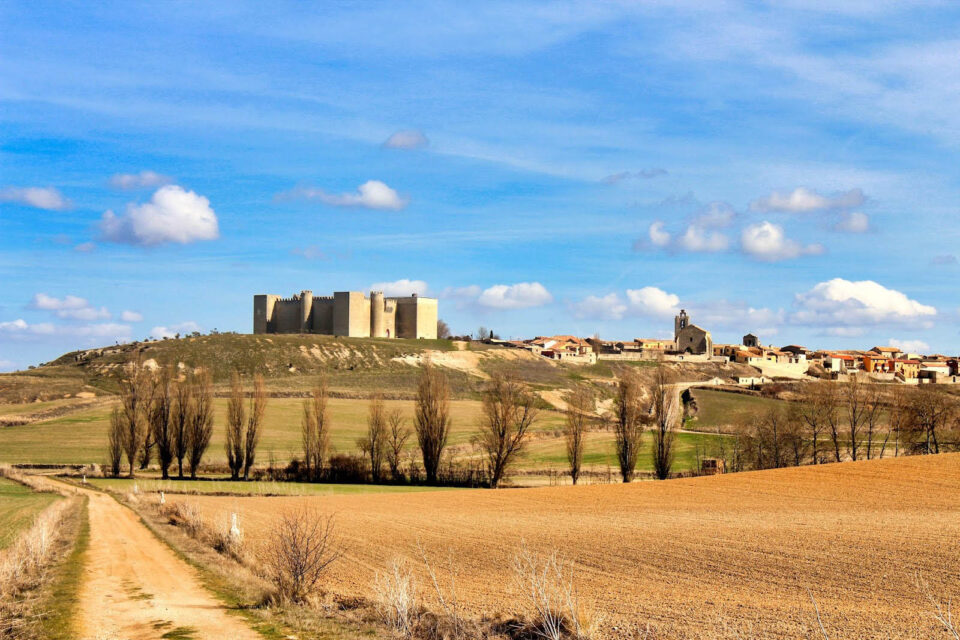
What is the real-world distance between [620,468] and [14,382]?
66.2m

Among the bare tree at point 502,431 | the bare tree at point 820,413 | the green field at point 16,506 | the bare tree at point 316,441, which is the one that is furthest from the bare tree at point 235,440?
the bare tree at point 820,413

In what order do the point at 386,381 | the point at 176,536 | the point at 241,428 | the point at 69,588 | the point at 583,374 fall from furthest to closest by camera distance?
the point at 583,374 < the point at 386,381 < the point at 241,428 < the point at 176,536 < the point at 69,588

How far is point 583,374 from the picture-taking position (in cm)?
11994

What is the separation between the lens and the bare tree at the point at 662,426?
159 ft

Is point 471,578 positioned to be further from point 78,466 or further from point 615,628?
point 78,466

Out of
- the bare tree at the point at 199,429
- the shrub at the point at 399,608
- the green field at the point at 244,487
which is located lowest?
the green field at the point at 244,487

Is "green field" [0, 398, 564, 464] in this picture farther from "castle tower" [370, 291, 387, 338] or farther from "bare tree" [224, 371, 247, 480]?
"castle tower" [370, 291, 387, 338]

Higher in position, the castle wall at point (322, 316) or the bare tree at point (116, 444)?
→ the castle wall at point (322, 316)

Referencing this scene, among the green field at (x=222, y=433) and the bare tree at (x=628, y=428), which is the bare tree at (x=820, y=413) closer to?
the bare tree at (x=628, y=428)

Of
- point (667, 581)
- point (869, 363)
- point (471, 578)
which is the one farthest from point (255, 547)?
point (869, 363)

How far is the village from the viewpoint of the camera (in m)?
139

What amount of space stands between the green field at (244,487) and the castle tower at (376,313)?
85941mm

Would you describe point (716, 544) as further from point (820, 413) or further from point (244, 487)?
point (820, 413)

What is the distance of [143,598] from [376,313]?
388ft
